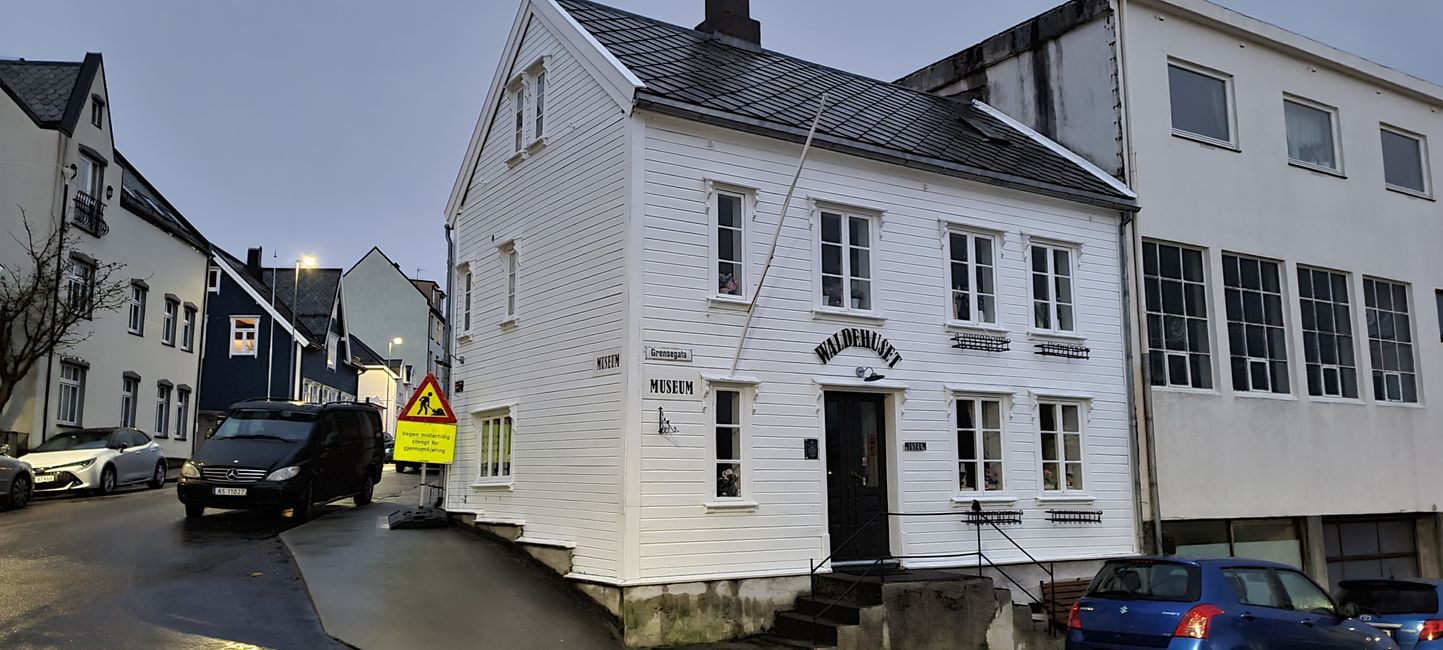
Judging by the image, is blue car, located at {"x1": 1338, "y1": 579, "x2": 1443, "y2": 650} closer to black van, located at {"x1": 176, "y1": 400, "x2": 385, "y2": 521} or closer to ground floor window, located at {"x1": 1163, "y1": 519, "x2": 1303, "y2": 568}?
ground floor window, located at {"x1": 1163, "y1": 519, "x2": 1303, "y2": 568}

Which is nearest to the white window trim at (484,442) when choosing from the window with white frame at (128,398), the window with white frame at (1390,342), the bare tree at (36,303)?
the bare tree at (36,303)

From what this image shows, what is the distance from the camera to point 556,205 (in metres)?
14.9

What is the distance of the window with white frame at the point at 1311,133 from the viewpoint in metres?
21.0

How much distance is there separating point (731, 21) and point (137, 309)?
21.5 m

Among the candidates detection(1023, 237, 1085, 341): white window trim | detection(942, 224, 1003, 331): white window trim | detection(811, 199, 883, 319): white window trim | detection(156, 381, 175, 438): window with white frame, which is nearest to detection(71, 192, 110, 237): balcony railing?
detection(156, 381, 175, 438): window with white frame

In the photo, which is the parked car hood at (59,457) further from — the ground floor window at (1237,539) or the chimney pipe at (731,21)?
the ground floor window at (1237,539)

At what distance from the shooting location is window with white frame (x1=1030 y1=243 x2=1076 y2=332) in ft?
54.7

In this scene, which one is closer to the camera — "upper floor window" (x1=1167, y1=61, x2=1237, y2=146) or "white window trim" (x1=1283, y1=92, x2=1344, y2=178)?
"upper floor window" (x1=1167, y1=61, x2=1237, y2=146)

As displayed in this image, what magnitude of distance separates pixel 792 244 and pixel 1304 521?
1195 cm

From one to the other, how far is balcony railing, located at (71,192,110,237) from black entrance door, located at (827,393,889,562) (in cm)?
2151

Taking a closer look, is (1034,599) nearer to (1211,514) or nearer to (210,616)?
(1211,514)

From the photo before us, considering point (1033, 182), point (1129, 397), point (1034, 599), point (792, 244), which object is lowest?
point (1034, 599)

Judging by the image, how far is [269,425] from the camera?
18.1 metres

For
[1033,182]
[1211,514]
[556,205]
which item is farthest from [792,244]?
[1211,514]
